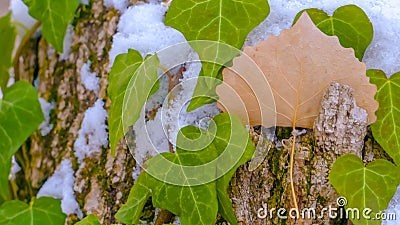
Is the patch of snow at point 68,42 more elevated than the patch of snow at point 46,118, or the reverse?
the patch of snow at point 68,42

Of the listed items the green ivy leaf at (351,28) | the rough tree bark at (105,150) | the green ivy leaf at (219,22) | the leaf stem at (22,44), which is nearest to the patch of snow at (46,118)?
the rough tree bark at (105,150)

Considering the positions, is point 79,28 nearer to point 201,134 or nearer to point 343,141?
point 201,134

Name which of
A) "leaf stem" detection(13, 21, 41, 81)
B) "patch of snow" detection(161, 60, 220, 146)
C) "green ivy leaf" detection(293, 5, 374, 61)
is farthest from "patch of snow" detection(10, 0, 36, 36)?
"green ivy leaf" detection(293, 5, 374, 61)

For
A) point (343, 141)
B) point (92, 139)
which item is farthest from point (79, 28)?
point (343, 141)

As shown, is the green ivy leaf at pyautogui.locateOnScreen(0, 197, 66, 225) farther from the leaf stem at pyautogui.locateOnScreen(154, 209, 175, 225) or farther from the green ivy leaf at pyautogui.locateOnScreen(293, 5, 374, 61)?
the green ivy leaf at pyautogui.locateOnScreen(293, 5, 374, 61)

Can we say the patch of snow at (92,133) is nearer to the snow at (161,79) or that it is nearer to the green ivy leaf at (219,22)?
the snow at (161,79)

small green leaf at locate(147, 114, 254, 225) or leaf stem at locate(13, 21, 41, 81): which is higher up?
leaf stem at locate(13, 21, 41, 81)
